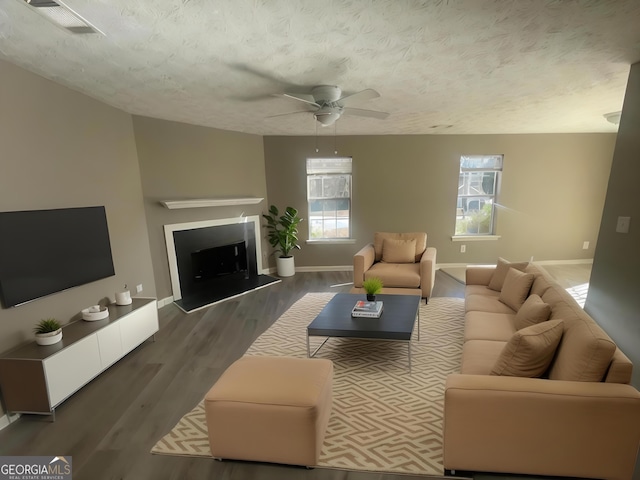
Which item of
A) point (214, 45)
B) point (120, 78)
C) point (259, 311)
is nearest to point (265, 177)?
point (259, 311)

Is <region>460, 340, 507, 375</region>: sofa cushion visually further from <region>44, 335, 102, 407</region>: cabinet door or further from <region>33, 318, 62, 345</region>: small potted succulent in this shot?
<region>33, 318, 62, 345</region>: small potted succulent

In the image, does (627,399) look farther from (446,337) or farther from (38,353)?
(38,353)

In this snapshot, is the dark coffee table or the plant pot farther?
the dark coffee table

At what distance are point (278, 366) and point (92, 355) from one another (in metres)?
1.70

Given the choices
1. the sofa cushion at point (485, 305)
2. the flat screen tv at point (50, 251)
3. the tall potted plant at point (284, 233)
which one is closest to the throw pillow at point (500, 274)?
the sofa cushion at point (485, 305)

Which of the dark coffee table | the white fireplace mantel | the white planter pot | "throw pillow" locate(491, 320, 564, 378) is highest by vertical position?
the white fireplace mantel

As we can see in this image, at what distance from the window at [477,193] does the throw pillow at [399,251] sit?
1.89 meters

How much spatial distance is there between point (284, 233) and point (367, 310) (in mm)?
2969

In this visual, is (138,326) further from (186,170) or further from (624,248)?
(624,248)

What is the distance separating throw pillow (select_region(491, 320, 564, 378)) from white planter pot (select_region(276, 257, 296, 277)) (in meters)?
4.24

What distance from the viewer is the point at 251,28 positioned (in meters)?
1.87

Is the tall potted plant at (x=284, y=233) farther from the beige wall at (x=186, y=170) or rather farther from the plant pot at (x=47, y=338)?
the plant pot at (x=47, y=338)

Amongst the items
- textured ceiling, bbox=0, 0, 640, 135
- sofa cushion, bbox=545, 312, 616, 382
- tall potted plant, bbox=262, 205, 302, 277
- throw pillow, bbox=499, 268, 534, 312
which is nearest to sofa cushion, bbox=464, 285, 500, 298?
throw pillow, bbox=499, 268, 534, 312

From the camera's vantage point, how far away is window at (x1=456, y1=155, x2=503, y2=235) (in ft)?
19.2
